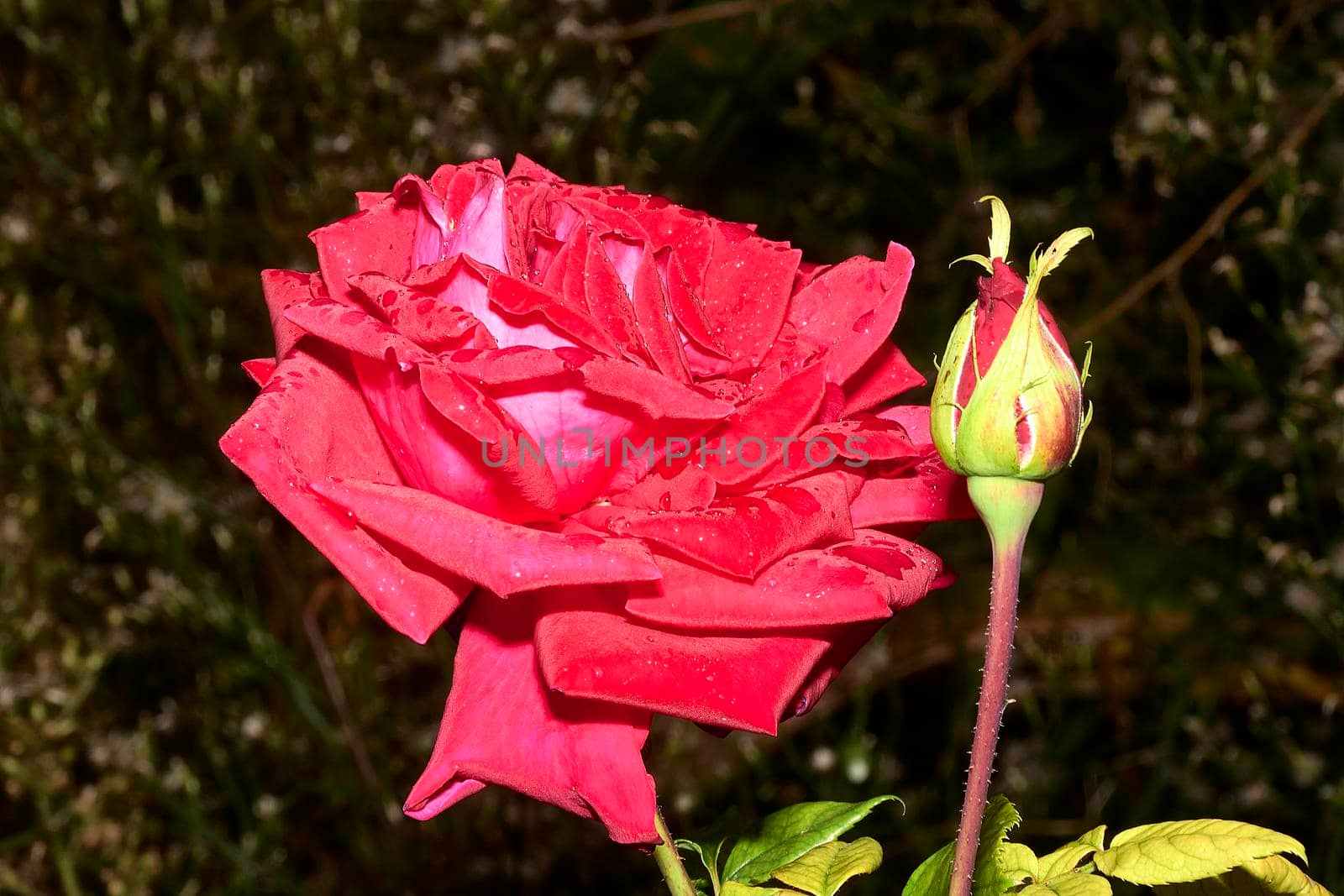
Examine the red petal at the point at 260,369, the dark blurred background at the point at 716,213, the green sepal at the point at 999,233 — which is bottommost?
the dark blurred background at the point at 716,213

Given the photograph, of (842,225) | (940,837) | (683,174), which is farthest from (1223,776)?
(683,174)

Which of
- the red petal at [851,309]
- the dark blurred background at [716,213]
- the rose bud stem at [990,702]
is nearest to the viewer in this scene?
the rose bud stem at [990,702]

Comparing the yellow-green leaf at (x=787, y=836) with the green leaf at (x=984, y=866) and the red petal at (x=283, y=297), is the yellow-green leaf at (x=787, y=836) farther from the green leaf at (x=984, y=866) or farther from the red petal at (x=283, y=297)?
the red petal at (x=283, y=297)

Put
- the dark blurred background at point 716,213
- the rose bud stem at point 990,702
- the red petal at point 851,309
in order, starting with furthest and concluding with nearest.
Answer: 1. the dark blurred background at point 716,213
2. the red petal at point 851,309
3. the rose bud stem at point 990,702

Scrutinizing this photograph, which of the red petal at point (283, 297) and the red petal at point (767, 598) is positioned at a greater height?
the red petal at point (283, 297)

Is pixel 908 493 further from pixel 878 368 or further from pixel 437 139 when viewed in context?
pixel 437 139

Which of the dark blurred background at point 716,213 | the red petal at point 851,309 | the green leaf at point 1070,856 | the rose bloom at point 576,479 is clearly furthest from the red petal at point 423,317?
the dark blurred background at point 716,213
